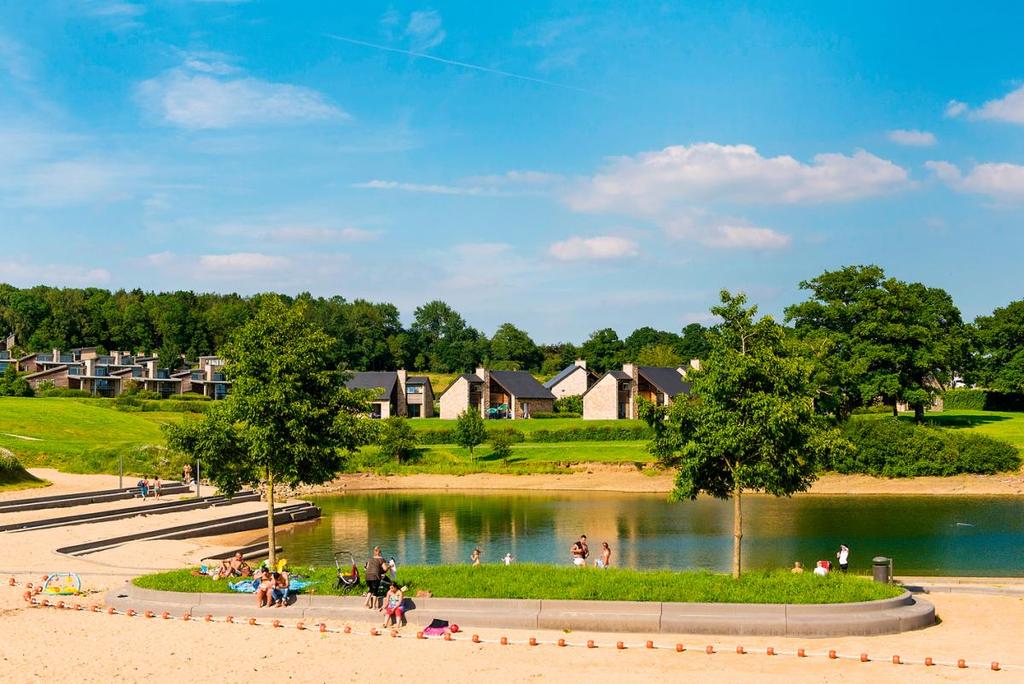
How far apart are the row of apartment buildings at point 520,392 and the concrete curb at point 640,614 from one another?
81164 mm

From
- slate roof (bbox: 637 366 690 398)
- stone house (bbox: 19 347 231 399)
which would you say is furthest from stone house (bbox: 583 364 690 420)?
stone house (bbox: 19 347 231 399)

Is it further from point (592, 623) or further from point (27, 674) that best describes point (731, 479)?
point (27, 674)

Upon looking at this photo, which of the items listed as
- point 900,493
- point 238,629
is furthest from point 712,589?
point 900,493

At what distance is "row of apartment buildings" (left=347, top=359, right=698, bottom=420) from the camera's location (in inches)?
4350

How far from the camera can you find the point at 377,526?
54.9m

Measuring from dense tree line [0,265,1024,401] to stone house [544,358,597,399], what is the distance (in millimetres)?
22255

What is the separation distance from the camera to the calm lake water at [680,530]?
135ft

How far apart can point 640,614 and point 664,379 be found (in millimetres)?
91460

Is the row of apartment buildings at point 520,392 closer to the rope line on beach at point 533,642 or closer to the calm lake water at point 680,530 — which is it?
the calm lake water at point 680,530

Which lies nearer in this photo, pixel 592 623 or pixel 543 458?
pixel 592 623

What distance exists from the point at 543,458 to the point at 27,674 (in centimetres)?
6601

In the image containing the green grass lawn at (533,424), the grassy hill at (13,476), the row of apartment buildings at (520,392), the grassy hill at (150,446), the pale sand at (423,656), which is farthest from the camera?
the row of apartment buildings at (520,392)

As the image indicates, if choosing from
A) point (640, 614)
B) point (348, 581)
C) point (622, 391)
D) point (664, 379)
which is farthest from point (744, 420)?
point (664, 379)

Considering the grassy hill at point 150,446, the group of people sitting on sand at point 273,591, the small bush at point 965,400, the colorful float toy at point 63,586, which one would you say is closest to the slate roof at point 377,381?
the grassy hill at point 150,446
